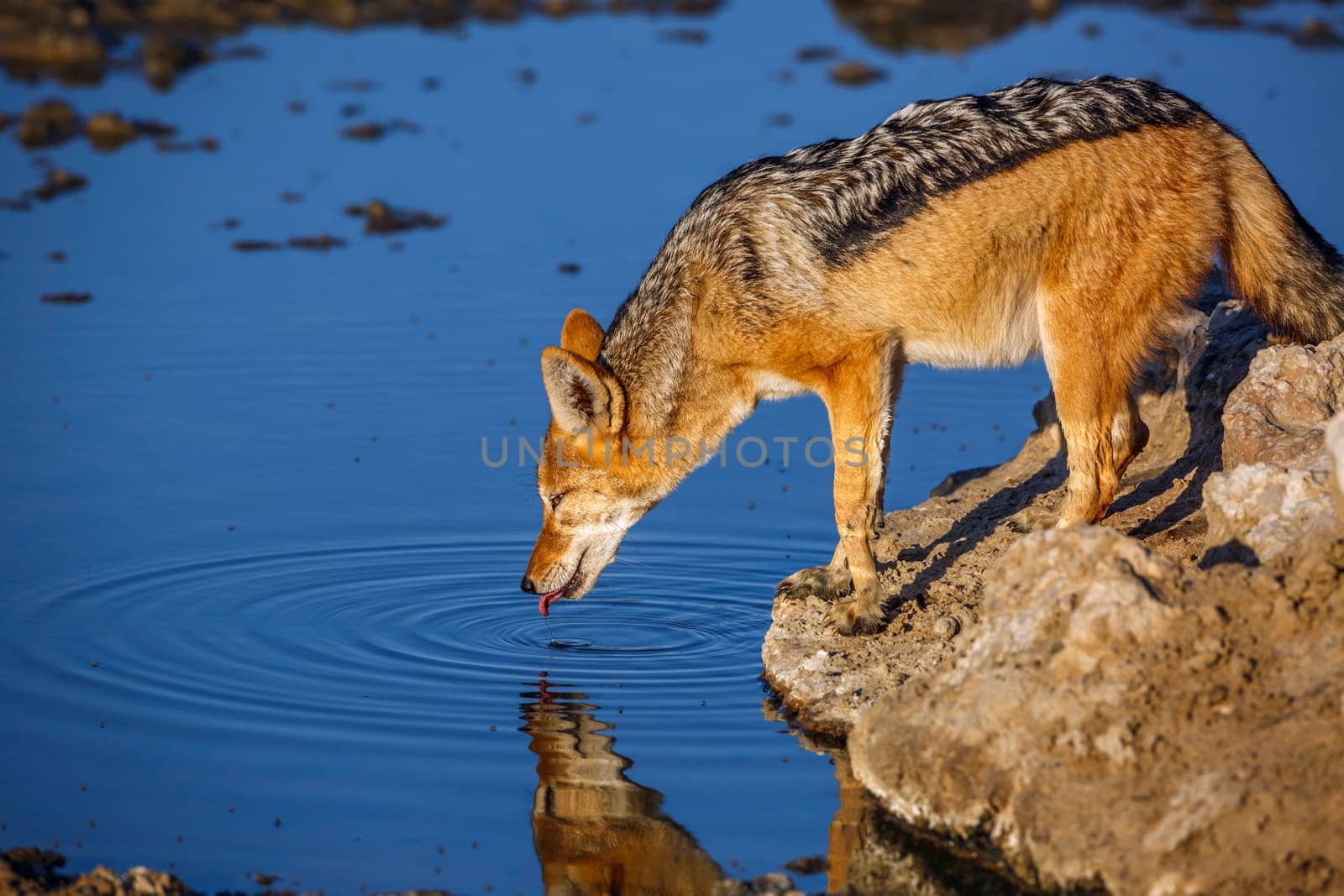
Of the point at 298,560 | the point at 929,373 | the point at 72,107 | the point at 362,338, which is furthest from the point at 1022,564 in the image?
the point at 72,107

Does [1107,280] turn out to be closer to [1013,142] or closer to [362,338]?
[1013,142]

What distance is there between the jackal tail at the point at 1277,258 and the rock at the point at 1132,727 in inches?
107

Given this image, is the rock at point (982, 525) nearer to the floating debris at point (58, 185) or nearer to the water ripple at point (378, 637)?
the water ripple at point (378, 637)

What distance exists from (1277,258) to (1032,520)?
200cm

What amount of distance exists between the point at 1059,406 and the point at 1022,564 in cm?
202

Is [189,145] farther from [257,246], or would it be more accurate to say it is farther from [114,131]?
[257,246]

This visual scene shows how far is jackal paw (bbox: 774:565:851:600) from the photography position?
899 centimetres

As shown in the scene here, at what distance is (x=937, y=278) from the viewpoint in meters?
8.49

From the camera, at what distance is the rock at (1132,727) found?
554 cm

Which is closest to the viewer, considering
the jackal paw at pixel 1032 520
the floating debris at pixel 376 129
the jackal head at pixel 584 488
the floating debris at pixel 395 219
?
the jackal head at pixel 584 488

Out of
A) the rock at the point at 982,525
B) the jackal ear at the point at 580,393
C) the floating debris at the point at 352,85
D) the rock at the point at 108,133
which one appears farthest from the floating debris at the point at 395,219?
the jackal ear at the point at 580,393

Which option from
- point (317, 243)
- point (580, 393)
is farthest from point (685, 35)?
point (580, 393)

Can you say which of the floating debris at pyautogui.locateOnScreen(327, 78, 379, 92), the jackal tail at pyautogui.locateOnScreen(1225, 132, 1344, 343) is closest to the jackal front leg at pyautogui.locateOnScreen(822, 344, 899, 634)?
the jackal tail at pyautogui.locateOnScreen(1225, 132, 1344, 343)

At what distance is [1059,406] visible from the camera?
8570 millimetres
